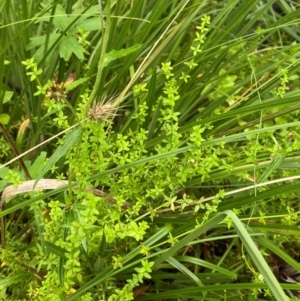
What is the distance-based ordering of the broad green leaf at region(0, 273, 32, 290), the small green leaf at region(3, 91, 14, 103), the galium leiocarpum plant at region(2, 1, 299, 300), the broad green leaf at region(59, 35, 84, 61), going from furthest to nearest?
the small green leaf at region(3, 91, 14, 103) → the broad green leaf at region(59, 35, 84, 61) → the broad green leaf at region(0, 273, 32, 290) → the galium leiocarpum plant at region(2, 1, 299, 300)

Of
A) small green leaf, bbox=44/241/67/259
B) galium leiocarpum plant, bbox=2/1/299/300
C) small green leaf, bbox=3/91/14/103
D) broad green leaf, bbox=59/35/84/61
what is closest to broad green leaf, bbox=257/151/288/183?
galium leiocarpum plant, bbox=2/1/299/300

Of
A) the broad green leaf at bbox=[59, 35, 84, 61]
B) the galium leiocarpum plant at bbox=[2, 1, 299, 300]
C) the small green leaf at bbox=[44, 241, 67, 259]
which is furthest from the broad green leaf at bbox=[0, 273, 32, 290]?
the broad green leaf at bbox=[59, 35, 84, 61]

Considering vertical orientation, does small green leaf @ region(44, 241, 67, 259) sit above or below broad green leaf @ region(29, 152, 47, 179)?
below

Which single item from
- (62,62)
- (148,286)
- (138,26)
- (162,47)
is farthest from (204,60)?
(148,286)

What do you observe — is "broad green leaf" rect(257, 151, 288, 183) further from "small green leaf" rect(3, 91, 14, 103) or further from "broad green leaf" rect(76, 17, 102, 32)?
"small green leaf" rect(3, 91, 14, 103)

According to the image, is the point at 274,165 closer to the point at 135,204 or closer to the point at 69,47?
the point at 135,204

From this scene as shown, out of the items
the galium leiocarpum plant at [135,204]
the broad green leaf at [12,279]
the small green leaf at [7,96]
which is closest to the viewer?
the galium leiocarpum plant at [135,204]

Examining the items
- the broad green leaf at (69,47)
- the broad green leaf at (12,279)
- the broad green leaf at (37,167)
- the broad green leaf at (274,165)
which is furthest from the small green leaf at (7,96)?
the broad green leaf at (274,165)

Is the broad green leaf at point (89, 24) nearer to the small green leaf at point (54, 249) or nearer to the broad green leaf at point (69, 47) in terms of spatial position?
the broad green leaf at point (69, 47)

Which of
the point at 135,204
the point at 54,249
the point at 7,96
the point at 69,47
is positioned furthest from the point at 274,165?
the point at 7,96

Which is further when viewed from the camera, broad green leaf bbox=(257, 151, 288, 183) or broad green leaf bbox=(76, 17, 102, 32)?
broad green leaf bbox=(76, 17, 102, 32)

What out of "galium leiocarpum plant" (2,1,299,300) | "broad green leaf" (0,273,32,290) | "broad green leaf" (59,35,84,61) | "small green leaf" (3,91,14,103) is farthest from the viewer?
"small green leaf" (3,91,14,103)

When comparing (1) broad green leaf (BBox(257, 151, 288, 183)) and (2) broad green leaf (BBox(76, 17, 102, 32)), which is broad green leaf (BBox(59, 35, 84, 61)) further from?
(1) broad green leaf (BBox(257, 151, 288, 183))

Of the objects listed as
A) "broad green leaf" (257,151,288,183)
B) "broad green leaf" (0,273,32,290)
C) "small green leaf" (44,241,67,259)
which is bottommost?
"broad green leaf" (0,273,32,290)
